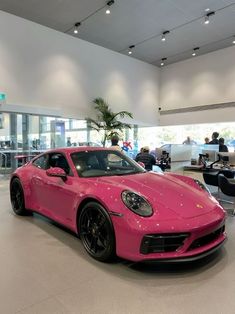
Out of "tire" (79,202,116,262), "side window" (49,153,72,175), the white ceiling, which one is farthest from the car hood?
the white ceiling

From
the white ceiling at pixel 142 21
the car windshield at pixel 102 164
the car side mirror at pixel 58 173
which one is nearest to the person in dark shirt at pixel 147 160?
the car windshield at pixel 102 164

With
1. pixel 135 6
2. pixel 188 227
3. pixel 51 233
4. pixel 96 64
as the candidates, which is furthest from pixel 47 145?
→ pixel 188 227

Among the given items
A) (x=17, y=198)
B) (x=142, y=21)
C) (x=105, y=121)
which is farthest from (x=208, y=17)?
(x=17, y=198)

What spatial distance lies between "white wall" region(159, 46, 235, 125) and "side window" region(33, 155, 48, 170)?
8592mm

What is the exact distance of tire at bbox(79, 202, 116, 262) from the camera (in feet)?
7.52

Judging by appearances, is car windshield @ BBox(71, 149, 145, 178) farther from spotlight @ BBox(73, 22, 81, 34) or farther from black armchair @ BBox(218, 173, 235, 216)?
spotlight @ BBox(73, 22, 81, 34)

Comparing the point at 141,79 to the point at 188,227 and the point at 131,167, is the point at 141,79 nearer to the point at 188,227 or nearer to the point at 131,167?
the point at 131,167

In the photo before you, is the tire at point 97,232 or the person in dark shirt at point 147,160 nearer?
the tire at point 97,232

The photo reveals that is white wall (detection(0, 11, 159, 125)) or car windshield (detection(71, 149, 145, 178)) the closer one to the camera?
car windshield (detection(71, 149, 145, 178))

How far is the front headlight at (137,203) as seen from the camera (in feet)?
7.26

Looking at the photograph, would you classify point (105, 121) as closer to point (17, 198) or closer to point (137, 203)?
point (17, 198)

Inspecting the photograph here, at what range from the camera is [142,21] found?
324 inches

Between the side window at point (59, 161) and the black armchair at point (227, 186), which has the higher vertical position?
the side window at point (59, 161)

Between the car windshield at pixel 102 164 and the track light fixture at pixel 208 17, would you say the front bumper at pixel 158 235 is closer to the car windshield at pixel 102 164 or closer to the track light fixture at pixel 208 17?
the car windshield at pixel 102 164
